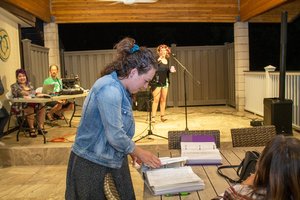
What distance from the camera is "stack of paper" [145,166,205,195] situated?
1.66 metres

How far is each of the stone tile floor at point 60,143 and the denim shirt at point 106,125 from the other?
82.2 inches

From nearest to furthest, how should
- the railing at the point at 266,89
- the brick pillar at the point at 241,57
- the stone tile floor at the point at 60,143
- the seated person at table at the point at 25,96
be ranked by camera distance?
the stone tile floor at the point at 60,143, the seated person at table at the point at 25,96, the railing at the point at 266,89, the brick pillar at the point at 241,57

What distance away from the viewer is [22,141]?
556 cm

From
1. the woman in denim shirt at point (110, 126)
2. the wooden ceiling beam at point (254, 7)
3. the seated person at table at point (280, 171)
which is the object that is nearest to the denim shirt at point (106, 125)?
the woman in denim shirt at point (110, 126)

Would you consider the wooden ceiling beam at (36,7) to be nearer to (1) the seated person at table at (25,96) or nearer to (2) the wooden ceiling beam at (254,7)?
(1) the seated person at table at (25,96)

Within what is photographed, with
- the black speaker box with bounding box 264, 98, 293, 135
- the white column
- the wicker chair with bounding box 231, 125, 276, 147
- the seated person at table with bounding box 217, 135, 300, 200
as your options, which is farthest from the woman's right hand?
the white column

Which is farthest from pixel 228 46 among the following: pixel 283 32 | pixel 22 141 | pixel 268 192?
pixel 268 192

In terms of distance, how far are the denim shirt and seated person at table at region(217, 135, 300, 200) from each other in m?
0.68

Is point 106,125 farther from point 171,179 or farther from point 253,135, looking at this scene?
point 253,135

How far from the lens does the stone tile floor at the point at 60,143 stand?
4.02 m

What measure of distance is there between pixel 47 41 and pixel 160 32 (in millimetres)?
7445

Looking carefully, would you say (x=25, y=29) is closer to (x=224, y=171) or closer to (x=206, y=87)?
(x=206, y=87)

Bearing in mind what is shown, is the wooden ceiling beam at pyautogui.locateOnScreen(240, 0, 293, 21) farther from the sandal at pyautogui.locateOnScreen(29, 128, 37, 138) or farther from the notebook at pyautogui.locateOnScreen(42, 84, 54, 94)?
the sandal at pyautogui.locateOnScreen(29, 128, 37, 138)

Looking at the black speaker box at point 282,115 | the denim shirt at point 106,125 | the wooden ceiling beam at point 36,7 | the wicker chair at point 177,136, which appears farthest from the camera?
→ the wooden ceiling beam at point 36,7
